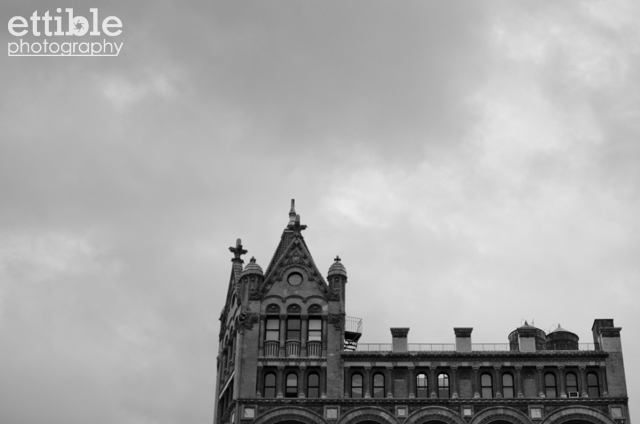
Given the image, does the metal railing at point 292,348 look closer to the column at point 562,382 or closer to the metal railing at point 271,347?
the metal railing at point 271,347

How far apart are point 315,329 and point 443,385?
1191 cm

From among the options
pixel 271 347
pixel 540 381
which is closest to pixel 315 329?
pixel 271 347

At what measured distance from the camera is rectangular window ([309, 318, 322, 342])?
8794 centimetres

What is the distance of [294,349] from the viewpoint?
87.4m

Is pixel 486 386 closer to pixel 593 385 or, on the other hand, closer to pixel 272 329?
pixel 593 385

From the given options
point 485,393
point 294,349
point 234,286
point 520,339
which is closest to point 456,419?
point 485,393

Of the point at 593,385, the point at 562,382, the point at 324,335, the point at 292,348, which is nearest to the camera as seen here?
the point at 562,382

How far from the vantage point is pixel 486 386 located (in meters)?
86.2

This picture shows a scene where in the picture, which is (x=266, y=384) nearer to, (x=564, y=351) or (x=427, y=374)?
(x=427, y=374)

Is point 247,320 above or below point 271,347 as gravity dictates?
above

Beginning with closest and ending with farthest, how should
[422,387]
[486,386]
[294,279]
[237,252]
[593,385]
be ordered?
[593,385], [486,386], [422,387], [294,279], [237,252]

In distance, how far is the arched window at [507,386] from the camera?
282ft

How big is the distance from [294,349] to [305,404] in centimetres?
499

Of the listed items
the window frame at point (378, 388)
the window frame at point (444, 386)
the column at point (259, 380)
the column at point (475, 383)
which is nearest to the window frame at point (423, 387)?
the window frame at point (444, 386)
